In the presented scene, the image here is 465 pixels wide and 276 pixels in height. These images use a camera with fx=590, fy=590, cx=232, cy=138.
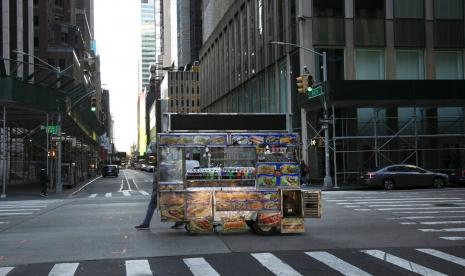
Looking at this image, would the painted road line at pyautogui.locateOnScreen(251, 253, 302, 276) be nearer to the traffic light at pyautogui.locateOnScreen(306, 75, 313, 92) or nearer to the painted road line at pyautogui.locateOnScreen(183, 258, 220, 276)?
the painted road line at pyautogui.locateOnScreen(183, 258, 220, 276)

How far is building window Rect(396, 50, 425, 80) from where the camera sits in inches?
1571

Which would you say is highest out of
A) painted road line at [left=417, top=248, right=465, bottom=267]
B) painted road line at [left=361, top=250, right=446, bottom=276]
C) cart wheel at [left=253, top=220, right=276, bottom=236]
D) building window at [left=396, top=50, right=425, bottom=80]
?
building window at [left=396, top=50, right=425, bottom=80]

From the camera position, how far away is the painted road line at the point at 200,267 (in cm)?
898

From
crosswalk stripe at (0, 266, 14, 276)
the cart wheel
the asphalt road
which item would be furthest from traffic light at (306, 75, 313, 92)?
crosswalk stripe at (0, 266, 14, 276)

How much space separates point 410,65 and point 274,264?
108 ft

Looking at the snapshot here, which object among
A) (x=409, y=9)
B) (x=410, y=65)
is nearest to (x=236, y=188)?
(x=410, y=65)

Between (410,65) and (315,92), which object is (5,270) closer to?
(315,92)

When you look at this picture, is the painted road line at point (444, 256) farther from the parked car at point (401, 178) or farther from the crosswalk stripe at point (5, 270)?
the parked car at point (401, 178)

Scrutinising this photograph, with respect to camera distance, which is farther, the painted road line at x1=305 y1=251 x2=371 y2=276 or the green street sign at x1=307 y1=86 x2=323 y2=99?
the green street sign at x1=307 y1=86 x2=323 y2=99

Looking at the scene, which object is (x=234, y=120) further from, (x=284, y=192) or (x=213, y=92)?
(x=213, y=92)

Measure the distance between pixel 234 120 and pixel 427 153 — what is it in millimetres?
26917

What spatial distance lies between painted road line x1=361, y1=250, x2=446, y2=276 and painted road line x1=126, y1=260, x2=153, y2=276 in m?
3.97

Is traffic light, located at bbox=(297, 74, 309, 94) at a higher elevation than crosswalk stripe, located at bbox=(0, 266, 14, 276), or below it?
higher

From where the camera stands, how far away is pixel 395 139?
3784cm
